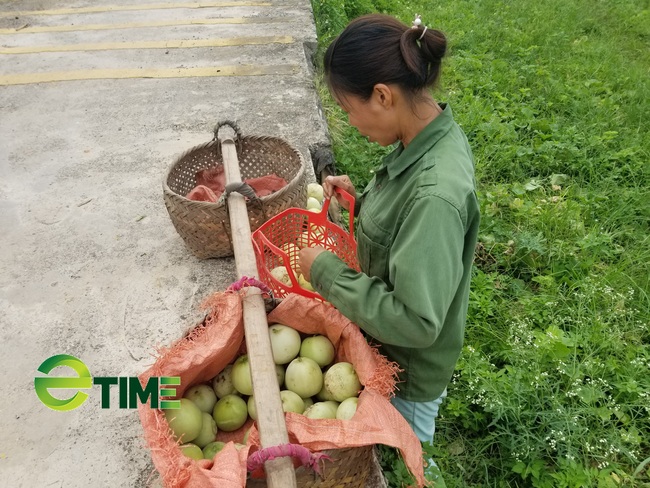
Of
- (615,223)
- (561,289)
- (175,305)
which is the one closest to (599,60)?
(615,223)

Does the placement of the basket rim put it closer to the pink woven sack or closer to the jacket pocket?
the pink woven sack

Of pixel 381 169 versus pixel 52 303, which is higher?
pixel 381 169

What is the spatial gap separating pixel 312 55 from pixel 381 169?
4.65 metres

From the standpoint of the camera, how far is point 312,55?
19.9 ft

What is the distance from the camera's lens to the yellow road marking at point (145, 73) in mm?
5130

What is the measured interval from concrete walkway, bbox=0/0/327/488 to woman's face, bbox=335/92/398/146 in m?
1.47

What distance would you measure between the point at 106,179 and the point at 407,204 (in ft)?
9.46

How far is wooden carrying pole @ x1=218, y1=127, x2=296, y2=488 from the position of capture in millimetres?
1464

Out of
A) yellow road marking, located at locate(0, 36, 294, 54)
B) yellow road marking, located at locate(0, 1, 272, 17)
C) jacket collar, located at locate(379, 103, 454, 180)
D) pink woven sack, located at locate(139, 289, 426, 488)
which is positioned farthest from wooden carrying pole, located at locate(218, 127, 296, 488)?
yellow road marking, located at locate(0, 1, 272, 17)

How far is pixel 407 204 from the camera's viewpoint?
1547 mm

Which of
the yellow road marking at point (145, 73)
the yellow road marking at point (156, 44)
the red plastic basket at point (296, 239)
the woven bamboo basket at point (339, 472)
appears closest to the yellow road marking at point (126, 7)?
the yellow road marking at point (156, 44)

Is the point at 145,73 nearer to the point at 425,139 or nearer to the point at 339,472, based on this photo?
the point at 425,139

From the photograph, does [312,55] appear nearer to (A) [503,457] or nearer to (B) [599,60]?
(B) [599,60]

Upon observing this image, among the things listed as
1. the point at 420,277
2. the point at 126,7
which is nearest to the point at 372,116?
the point at 420,277
